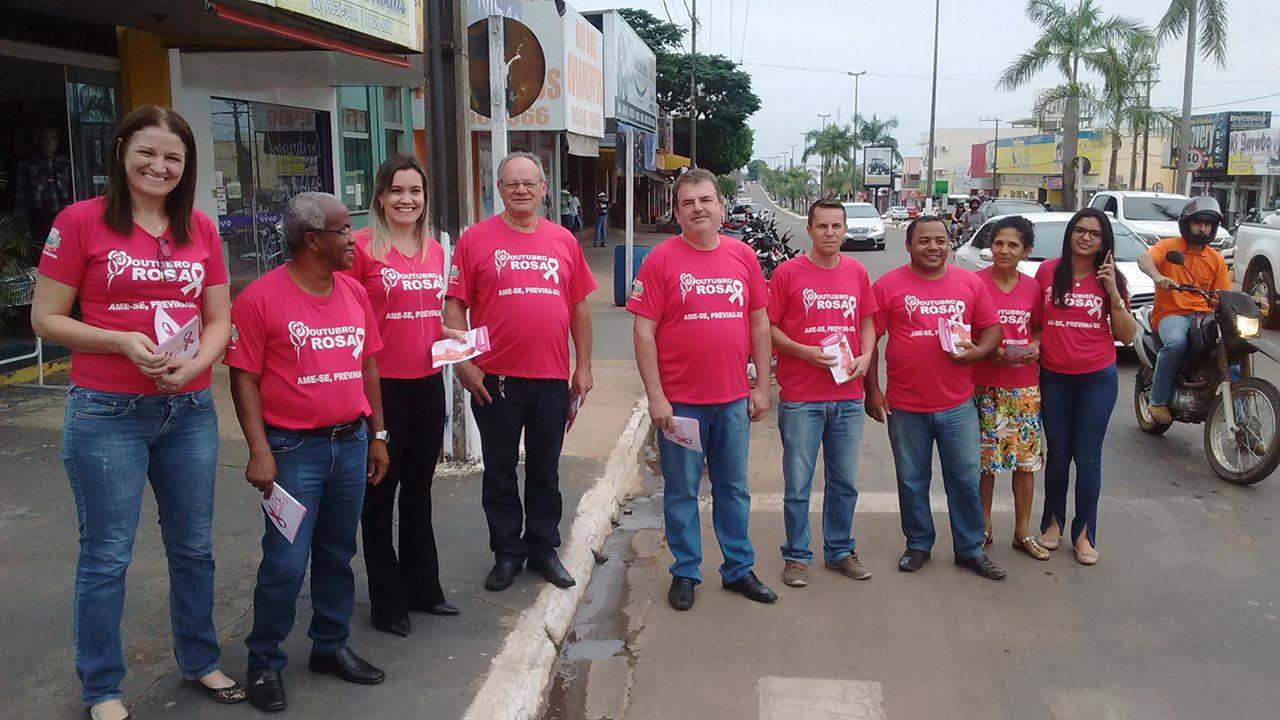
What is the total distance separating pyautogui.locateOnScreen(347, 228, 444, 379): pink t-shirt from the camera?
391cm

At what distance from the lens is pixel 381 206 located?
3990 millimetres

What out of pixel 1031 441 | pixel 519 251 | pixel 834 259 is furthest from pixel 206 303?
pixel 1031 441

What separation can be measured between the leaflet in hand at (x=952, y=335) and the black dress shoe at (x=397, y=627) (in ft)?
8.98

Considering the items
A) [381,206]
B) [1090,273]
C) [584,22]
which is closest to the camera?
[381,206]

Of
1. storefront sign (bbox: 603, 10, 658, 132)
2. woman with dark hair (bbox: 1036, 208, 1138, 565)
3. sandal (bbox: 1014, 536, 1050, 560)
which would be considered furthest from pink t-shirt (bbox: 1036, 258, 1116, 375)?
storefront sign (bbox: 603, 10, 658, 132)

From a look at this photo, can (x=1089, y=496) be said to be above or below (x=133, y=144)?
below

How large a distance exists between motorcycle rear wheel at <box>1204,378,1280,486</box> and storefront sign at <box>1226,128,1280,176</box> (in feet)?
142

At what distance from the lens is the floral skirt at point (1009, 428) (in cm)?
514

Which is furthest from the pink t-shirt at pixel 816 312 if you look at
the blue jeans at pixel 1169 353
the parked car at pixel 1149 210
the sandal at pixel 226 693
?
the parked car at pixel 1149 210

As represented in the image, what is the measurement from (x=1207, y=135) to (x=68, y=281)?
5558 centimetres

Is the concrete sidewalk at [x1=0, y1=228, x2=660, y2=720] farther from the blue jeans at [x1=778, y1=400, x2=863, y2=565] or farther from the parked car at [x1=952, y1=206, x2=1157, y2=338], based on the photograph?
the parked car at [x1=952, y1=206, x2=1157, y2=338]

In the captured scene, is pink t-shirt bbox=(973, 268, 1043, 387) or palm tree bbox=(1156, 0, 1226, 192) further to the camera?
palm tree bbox=(1156, 0, 1226, 192)

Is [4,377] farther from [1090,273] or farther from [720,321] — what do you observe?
[1090,273]

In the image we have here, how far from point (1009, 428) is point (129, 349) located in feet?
13.3
